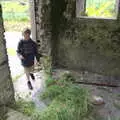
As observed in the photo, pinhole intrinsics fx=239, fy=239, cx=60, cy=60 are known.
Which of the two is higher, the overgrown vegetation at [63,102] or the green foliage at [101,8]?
the green foliage at [101,8]

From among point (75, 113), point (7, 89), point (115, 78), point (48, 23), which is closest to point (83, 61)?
point (115, 78)

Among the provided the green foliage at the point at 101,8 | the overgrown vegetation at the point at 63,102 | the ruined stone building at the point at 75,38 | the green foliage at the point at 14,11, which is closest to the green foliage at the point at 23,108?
the overgrown vegetation at the point at 63,102

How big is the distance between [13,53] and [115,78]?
284 centimetres

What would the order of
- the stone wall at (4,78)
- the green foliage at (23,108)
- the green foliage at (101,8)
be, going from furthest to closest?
1. the green foliage at (101,8)
2. the green foliage at (23,108)
3. the stone wall at (4,78)

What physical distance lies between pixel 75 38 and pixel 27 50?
1.07 meters

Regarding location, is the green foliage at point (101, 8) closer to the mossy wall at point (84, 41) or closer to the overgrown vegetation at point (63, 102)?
the mossy wall at point (84, 41)

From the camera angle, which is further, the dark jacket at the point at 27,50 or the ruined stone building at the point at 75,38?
the ruined stone building at the point at 75,38

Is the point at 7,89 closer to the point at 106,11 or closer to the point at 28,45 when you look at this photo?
the point at 28,45

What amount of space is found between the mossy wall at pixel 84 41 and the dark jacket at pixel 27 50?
67 cm

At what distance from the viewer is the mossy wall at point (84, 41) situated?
4715mm

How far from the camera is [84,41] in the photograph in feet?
16.1

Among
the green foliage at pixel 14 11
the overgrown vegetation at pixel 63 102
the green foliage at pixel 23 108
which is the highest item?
the green foliage at pixel 14 11

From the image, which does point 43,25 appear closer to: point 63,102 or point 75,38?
point 75,38

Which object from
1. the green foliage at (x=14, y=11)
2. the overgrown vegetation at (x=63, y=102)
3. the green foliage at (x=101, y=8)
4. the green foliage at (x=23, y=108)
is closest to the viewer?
the green foliage at (x=23, y=108)
